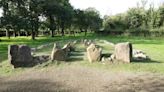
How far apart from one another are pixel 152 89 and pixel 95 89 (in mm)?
1967

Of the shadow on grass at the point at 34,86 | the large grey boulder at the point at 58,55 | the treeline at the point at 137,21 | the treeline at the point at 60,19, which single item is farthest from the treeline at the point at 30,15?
the shadow on grass at the point at 34,86

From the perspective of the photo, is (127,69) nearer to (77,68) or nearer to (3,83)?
(77,68)

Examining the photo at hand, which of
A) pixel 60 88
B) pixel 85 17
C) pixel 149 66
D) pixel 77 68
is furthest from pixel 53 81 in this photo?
pixel 85 17

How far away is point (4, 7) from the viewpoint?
53.7m

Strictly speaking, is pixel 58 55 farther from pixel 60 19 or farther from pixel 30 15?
pixel 60 19

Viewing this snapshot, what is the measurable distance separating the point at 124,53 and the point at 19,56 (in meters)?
5.61

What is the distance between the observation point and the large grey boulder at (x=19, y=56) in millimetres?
17656

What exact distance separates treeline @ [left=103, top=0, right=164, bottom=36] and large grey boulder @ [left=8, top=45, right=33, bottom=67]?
59791 millimetres

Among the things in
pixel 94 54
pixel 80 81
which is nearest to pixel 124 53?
pixel 94 54

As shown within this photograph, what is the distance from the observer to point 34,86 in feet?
40.6

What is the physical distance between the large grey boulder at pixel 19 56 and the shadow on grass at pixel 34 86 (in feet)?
13.6

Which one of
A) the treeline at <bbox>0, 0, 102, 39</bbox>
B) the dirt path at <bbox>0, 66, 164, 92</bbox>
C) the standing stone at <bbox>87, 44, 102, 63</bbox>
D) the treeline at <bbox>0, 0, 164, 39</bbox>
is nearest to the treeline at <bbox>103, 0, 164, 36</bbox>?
the treeline at <bbox>0, 0, 164, 39</bbox>

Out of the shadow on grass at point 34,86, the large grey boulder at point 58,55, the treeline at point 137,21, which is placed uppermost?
the treeline at point 137,21

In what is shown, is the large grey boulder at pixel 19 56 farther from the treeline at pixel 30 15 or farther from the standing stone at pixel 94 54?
the treeline at pixel 30 15
